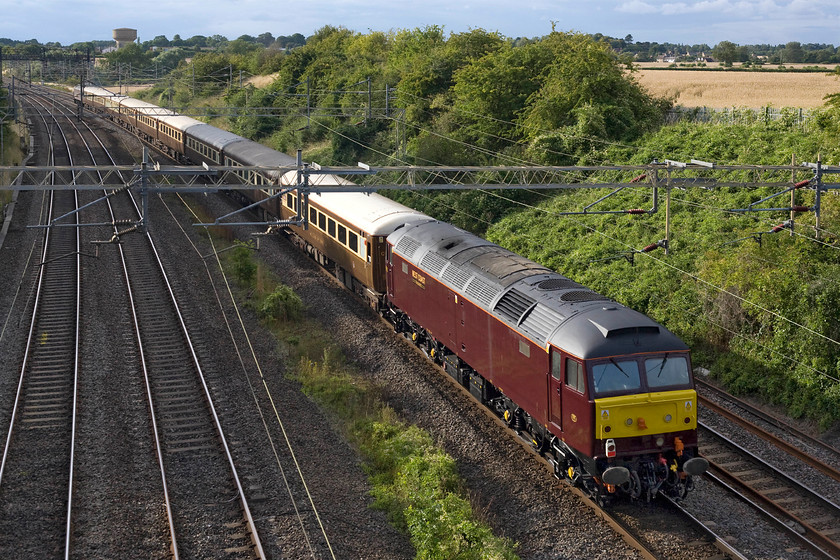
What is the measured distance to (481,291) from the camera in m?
17.2

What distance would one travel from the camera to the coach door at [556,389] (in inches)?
→ 555

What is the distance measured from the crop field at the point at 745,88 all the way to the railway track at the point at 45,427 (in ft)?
103

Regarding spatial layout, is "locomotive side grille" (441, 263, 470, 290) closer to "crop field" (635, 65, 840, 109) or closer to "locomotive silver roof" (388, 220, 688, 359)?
"locomotive silver roof" (388, 220, 688, 359)

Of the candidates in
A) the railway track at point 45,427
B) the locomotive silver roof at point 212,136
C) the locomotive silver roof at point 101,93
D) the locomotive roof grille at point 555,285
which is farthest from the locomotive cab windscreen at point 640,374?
the locomotive silver roof at point 101,93

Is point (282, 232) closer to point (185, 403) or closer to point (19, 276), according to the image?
point (19, 276)

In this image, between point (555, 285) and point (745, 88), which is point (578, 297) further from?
point (745, 88)

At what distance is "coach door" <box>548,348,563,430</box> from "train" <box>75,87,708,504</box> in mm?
20

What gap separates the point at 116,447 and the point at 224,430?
217cm

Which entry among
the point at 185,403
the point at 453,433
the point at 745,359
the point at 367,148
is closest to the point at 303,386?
the point at 185,403

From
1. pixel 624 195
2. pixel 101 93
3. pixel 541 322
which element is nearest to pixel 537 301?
pixel 541 322

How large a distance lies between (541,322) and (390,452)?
4120 millimetres

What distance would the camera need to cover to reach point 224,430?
17547 millimetres

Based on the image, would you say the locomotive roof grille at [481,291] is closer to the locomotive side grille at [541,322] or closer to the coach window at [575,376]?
the locomotive side grille at [541,322]

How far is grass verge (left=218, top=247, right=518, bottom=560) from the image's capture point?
12.8 metres
